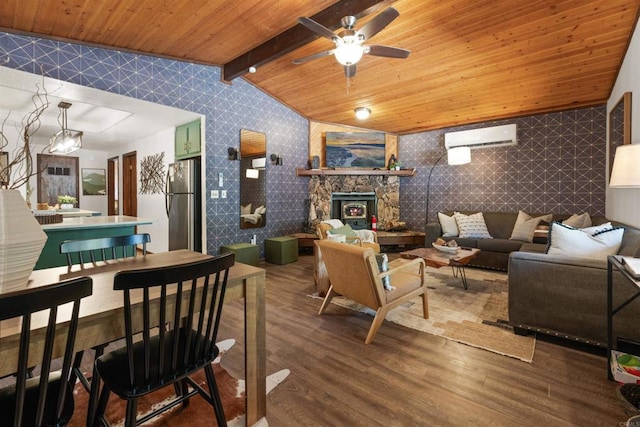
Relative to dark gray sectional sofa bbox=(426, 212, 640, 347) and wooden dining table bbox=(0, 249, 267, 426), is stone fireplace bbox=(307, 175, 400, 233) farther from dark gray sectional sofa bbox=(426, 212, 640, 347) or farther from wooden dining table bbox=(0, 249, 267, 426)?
wooden dining table bbox=(0, 249, 267, 426)

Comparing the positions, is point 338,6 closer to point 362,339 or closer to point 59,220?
point 362,339

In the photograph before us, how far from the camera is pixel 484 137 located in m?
5.64

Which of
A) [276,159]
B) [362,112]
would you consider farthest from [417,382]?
[362,112]

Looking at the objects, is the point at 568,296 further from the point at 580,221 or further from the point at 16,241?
the point at 16,241

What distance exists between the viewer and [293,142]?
613cm

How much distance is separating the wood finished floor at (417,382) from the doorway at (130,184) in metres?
5.73

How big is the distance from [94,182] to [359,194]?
6.84 metres

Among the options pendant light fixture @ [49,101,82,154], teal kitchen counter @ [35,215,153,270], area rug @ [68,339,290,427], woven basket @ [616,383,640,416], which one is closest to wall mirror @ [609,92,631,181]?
woven basket @ [616,383,640,416]

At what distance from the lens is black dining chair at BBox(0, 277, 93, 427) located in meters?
0.81

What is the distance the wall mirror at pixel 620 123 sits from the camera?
3.22m

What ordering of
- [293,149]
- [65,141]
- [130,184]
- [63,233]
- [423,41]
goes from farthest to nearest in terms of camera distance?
[130,184]
[293,149]
[65,141]
[423,41]
[63,233]

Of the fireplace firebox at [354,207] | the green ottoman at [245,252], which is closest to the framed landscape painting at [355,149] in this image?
the fireplace firebox at [354,207]

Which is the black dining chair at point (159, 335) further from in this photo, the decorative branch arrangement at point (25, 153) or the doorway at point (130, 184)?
the doorway at point (130, 184)

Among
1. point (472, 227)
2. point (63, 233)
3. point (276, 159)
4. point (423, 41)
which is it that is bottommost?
point (472, 227)
